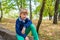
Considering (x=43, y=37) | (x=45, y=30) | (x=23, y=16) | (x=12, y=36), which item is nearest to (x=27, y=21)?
(x=23, y=16)

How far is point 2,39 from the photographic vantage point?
8516 mm

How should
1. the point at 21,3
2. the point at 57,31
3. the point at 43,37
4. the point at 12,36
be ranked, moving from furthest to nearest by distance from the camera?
the point at 21,3 → the point at 57,31 → the point at 43,37 → the point at 12,36

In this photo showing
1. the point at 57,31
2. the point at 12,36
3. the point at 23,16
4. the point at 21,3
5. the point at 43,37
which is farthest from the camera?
the point at 21,3

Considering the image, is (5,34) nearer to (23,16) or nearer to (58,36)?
(58,36)

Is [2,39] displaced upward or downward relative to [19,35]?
downward

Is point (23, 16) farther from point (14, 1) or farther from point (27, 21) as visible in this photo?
point (14, 1)

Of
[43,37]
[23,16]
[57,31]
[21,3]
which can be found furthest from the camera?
[21,3]

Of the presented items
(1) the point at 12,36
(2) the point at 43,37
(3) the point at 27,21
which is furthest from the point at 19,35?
(2) the point at 43,37

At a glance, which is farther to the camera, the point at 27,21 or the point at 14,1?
the point at 14,1

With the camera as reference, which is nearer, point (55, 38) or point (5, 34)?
point (5, 34)

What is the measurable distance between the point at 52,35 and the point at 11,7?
26.0 ft

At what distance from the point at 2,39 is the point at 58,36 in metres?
3.43

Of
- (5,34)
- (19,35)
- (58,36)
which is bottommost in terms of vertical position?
(58,36)

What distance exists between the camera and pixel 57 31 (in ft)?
38.1
